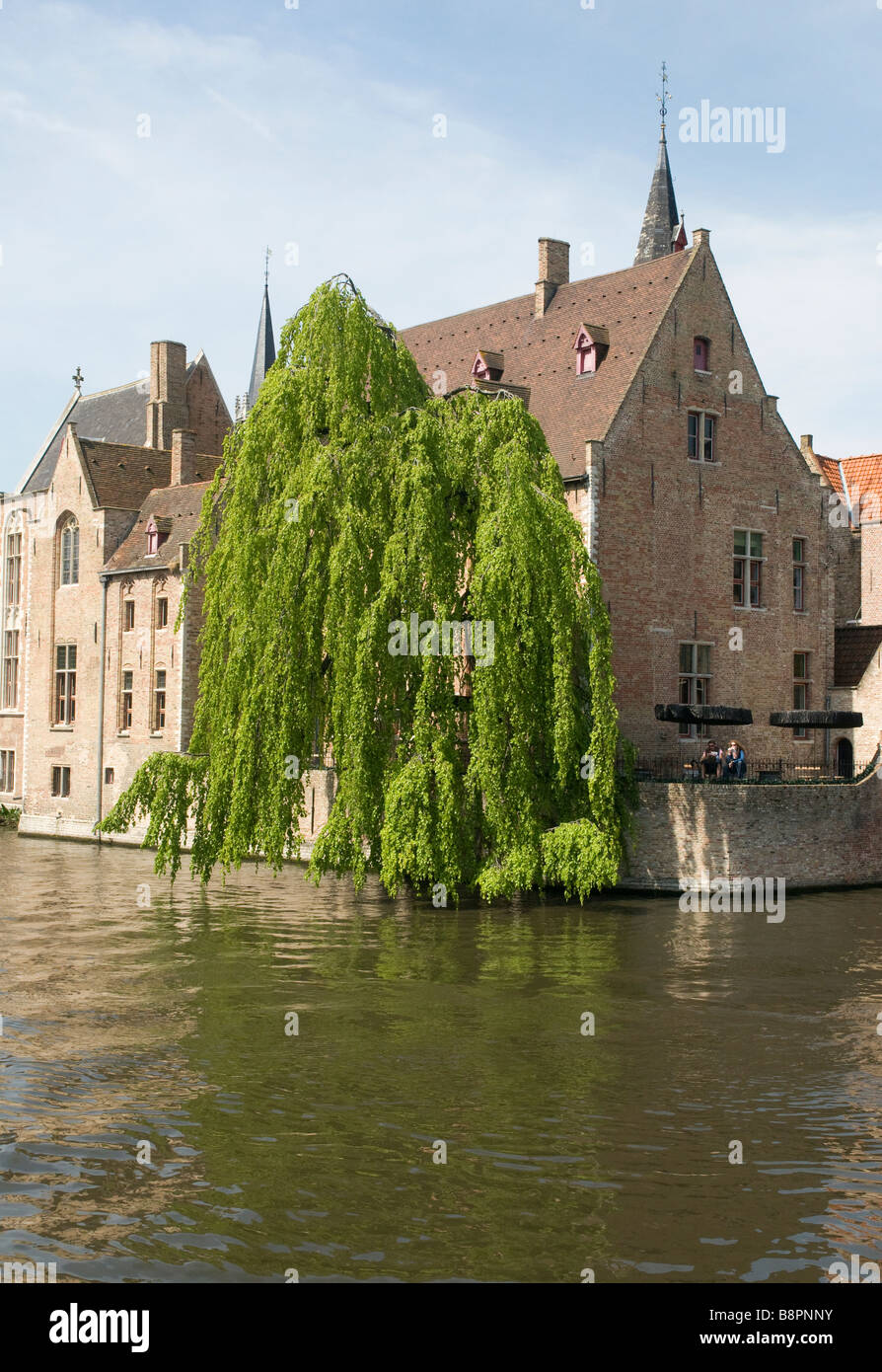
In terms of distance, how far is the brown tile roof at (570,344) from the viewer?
89.4 ft

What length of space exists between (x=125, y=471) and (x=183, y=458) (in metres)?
1.99

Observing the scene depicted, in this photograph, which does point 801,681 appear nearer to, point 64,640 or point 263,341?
point 64,640

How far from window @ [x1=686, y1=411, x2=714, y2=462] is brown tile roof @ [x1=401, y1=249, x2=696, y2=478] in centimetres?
175

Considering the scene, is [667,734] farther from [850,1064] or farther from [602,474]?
[850,1064]

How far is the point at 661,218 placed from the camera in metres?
42.6

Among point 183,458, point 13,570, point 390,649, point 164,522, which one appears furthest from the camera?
point 13,570

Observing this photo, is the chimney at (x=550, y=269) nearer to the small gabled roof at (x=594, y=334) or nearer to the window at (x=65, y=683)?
the small gabled roof at (x=594, y=334)

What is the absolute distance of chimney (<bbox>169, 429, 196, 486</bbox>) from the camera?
117ft

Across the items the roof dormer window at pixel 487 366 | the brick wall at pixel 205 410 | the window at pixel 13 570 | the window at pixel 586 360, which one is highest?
the brick wall at pixel 205 410

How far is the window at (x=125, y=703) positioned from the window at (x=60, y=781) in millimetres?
2814

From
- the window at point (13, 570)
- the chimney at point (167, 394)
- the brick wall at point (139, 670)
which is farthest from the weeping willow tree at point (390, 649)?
the window at point (13, 570)

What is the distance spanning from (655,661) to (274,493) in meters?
9.20

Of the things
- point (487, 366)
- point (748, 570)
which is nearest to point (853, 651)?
point (748, 570)

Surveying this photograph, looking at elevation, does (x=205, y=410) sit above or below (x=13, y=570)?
above
